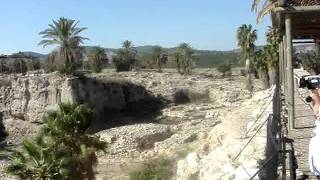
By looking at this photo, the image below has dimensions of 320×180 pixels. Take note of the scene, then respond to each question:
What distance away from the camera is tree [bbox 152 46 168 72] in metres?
79.9

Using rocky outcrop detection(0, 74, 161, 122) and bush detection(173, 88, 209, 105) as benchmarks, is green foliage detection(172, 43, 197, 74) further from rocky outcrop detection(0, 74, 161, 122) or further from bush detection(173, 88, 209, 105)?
rocky outcrop detection(0, 74, 161, 122)

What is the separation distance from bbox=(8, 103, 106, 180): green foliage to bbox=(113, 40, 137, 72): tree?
171 ft

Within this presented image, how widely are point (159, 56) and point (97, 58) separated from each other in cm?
1001

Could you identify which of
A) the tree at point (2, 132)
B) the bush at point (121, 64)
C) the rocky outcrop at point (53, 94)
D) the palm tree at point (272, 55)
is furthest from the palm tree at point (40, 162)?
the bush at point (121, 64)

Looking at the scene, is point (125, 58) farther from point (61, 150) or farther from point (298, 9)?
point (298, 9)

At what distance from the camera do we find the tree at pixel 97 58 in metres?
72.6

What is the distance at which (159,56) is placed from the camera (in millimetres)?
79750

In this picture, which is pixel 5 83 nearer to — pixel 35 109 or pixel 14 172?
pixel 35 109

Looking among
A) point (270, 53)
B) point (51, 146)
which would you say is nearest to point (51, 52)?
point (270, 53)

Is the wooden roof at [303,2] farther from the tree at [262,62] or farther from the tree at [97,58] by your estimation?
the tree at [97,58]

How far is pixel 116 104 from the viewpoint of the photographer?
5781cm

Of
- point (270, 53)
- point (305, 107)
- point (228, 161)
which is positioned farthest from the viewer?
point (270, 53)

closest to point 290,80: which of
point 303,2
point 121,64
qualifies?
point 303,2

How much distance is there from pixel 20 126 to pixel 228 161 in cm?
4765
